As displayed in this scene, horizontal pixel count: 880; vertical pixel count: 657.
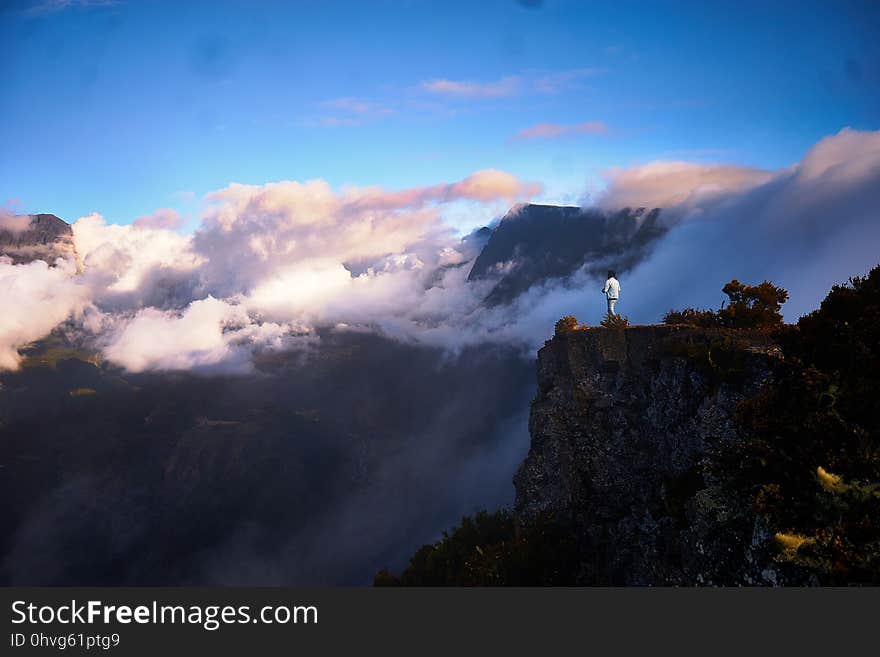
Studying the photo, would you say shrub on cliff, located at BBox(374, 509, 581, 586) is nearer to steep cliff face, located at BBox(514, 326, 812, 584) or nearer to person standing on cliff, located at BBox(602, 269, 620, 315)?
steep cliff face, located at BBox(514, 326, 812, 584)

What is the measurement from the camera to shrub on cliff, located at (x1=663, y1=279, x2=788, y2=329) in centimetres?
3144

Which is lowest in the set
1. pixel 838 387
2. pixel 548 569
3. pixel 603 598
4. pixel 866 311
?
pixel 548 569

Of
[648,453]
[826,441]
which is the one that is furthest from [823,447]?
[648,453]

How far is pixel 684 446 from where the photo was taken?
27.6 metres

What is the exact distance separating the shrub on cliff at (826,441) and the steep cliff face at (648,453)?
1.75 metres

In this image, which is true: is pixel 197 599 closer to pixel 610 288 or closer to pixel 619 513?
pixel 619 513

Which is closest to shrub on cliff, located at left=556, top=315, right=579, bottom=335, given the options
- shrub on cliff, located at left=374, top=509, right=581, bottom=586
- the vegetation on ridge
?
shrub on cliff, located at left=374, top=509, right=581, bottom=586

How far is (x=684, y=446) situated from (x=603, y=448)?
6.03 m

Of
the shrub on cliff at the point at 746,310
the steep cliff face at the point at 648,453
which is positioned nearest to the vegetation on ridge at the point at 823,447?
the steep cliff face at the point at 648,453

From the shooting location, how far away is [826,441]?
17344 mm

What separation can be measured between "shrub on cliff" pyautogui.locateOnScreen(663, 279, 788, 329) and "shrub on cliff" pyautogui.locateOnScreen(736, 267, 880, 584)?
34.1 ft

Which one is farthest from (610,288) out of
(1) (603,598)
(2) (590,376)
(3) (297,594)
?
(3) (297,594)

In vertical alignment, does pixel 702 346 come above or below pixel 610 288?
below

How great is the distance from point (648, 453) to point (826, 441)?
13.6m
